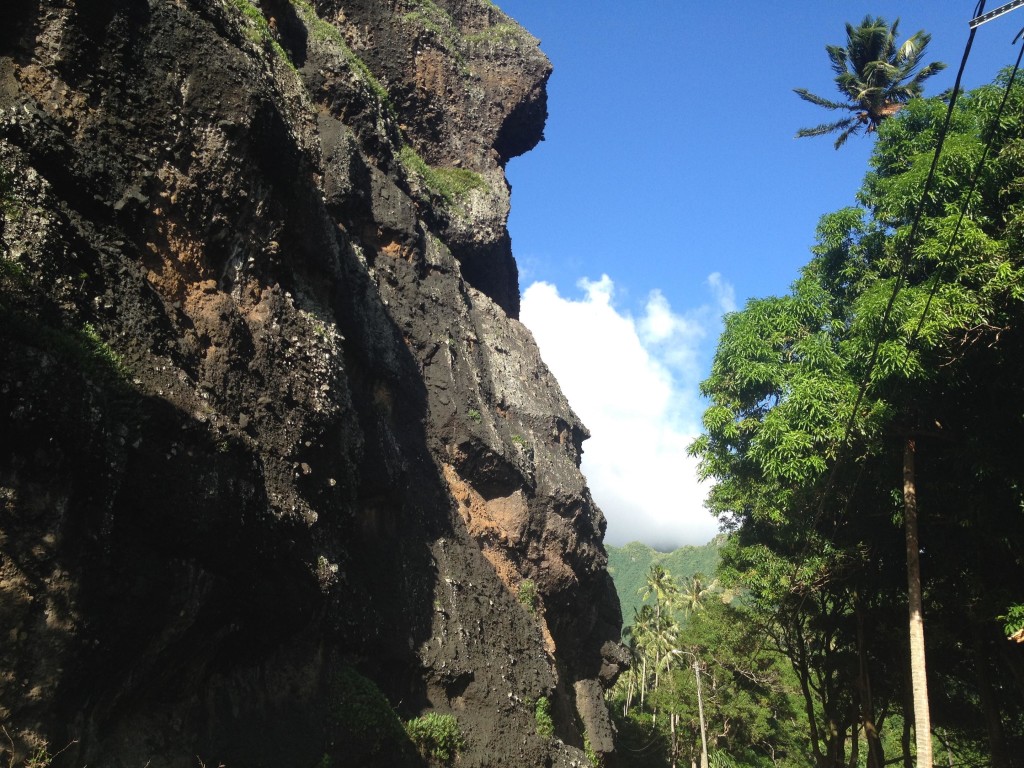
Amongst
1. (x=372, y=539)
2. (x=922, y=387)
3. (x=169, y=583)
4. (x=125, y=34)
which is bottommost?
(x=169, y=583)

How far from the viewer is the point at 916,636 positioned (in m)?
11.1

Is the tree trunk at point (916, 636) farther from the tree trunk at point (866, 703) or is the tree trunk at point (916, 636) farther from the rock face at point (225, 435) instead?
the rock face at point (225, 435)

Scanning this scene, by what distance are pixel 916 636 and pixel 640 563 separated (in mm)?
135056

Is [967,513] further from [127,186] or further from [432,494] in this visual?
[127,186]

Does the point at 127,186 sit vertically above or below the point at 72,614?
above

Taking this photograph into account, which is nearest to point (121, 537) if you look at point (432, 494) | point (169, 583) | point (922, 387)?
point (169, 583)

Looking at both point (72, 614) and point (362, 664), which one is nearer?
point (72, 614)

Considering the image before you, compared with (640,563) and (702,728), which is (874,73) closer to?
(702,728)

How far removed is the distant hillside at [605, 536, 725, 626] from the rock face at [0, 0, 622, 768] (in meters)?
107

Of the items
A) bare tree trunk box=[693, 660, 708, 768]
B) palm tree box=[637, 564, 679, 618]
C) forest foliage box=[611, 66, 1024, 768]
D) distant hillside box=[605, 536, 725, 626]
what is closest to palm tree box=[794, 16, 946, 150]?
forest foliage box=[611, 66, 1024, 768]

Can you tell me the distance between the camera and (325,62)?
19016mm

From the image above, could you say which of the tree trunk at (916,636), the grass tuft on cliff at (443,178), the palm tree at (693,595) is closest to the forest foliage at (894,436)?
the tree trunk at (916,636)

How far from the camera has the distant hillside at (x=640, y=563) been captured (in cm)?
12400

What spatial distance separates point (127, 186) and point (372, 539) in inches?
296
